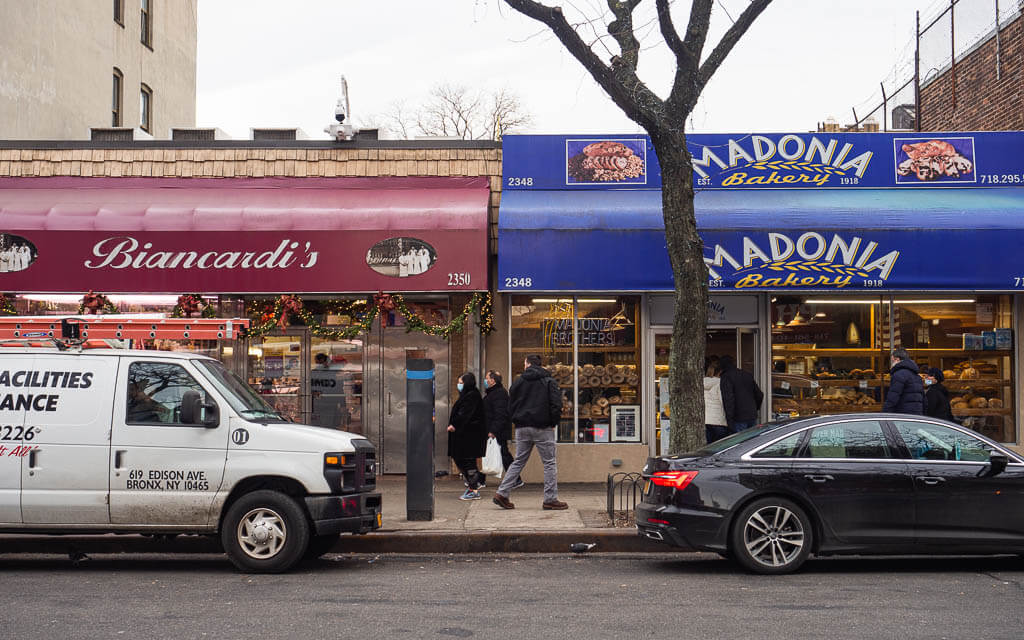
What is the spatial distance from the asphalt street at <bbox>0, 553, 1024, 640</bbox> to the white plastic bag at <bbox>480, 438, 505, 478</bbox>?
3036 mm

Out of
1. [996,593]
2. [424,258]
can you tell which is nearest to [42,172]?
[424,258]

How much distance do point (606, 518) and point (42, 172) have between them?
32.9 ft

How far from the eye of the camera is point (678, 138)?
35.9 ft

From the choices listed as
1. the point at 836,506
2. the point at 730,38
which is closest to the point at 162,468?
the point at 836,506

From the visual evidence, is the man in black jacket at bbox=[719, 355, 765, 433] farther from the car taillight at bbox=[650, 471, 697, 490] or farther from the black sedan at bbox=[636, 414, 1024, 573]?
the car taillight at bbox=[650, 471, 697, 490]

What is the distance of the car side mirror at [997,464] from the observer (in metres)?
8.45

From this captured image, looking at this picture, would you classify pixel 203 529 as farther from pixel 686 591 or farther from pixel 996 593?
pixel 996 593

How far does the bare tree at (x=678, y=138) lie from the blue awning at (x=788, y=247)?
7.38 ft

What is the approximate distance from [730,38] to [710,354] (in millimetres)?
5107

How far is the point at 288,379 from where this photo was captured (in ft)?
48.3

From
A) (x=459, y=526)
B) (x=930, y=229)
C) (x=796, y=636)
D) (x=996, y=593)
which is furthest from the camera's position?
(x=930, y=229)

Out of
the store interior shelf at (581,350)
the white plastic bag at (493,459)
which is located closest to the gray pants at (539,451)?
the white plastic bag at (493,459)

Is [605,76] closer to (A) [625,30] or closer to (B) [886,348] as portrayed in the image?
(A) [625,30]

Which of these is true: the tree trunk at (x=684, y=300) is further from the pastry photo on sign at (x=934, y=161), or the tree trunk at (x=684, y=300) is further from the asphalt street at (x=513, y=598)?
the pastry photo on sign at (x=934, y=161)
